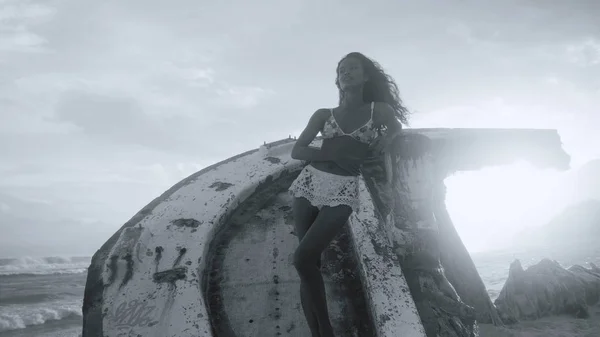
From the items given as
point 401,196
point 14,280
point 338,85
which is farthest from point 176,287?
point 14,280

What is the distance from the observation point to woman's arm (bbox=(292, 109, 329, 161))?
6.32 feet

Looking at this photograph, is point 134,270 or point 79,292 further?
point 79,292

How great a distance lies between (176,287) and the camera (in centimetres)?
184

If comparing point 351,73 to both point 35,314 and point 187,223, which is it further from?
point 35,314

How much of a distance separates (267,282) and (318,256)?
539mm

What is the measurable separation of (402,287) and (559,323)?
8.74 ft

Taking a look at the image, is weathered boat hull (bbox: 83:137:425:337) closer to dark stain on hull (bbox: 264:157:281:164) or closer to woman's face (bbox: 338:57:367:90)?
dark stain on hull (bbox: 264:157:281:164)

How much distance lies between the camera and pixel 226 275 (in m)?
2.13

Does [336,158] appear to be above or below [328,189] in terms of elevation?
above

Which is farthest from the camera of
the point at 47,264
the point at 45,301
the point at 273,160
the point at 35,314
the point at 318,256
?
the point at 47,264

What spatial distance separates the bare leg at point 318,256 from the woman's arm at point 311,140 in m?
0.30

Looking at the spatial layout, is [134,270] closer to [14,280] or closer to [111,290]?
[111,290]

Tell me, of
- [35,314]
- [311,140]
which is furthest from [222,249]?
[35,314]

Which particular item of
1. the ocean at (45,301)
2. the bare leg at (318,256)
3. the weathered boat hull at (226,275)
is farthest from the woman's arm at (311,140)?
the ocean at (45,301)
